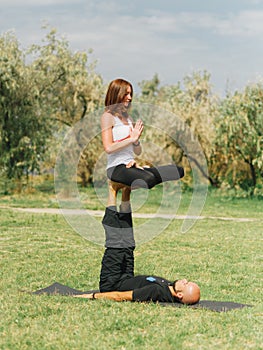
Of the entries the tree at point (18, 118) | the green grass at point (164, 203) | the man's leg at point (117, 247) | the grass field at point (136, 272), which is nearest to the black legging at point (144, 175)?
the man's leg at point (117, 247)

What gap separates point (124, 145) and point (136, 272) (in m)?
2.40

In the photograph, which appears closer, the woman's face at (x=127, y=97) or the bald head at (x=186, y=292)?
the bald head at (x=186, y=292)

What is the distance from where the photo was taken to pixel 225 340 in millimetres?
4277

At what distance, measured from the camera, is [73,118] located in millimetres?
21125

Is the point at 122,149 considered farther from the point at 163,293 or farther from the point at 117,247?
the point at 163,293

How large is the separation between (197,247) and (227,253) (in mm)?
715

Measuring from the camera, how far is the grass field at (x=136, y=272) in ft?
14.2

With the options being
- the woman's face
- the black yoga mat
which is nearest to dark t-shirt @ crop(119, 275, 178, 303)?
the black yoga mat

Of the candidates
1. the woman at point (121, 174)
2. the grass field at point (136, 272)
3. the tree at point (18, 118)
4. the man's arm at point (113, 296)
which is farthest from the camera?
the tree at point (18, 118)

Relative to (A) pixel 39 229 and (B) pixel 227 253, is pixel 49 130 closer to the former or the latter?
(A) pixel 39 229

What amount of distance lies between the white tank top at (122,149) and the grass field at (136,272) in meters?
1.28

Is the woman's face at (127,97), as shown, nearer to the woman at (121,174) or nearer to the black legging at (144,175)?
the woman at (121,174)

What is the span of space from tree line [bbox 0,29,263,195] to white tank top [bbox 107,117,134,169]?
1222cm

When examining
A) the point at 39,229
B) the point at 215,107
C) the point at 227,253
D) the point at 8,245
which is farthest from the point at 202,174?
the point at 215,107
